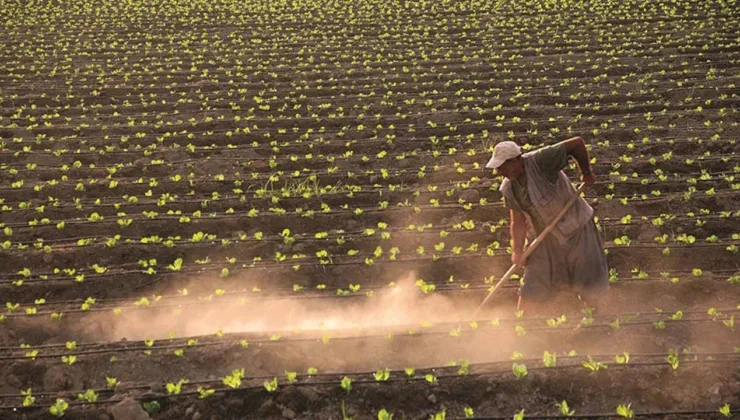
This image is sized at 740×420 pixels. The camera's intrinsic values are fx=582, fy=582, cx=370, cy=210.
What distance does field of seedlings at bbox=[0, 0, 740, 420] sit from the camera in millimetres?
3885

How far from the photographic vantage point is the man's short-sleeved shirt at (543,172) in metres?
4.12

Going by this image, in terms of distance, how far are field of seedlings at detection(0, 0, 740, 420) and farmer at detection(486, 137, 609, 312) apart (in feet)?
0.95

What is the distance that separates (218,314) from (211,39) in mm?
11053

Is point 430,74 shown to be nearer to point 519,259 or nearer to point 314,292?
point 314,292

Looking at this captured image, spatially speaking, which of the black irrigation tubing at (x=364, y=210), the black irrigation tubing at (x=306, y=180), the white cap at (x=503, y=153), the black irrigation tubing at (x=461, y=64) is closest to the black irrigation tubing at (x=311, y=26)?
the black irrigation tubing at (x=461, y=64)

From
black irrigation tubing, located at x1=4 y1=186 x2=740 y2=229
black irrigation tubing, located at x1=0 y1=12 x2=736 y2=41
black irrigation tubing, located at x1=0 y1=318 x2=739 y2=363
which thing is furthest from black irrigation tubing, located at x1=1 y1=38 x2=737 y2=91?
black irrigation tubing, located at x1=0 y1=318 x2=739 y2=363

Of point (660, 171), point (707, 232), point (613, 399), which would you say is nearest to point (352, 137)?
point (660, 171)

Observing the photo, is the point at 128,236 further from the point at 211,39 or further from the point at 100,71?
the point at 211,39

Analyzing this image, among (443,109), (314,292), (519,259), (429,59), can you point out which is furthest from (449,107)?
(519,259)

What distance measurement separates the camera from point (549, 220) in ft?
14.2

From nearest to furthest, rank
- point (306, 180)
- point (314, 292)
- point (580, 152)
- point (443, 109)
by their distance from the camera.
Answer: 1. point (580, 152)
2. point (314, 292)
3. point (306, 180)
4. point (443, 109)

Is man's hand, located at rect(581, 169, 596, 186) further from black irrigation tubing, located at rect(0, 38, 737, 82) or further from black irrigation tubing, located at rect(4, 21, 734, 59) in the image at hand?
black irrigation tubing, located at rect(4, 21, 734, 59)

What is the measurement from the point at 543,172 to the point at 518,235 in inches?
22.3

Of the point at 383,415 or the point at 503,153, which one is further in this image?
the point at 503,153
